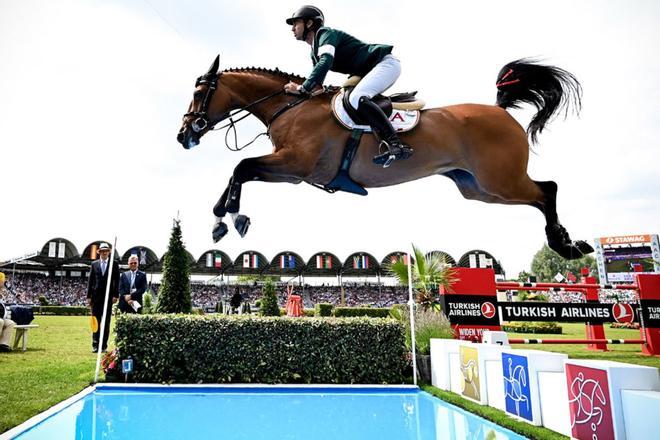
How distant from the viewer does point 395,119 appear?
8.30ft

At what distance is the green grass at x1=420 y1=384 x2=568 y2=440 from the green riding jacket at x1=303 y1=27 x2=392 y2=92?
357cm

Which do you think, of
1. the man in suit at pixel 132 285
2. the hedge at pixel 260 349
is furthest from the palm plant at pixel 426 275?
the man in suit at pixel 132 285

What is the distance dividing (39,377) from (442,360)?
555 centimetres

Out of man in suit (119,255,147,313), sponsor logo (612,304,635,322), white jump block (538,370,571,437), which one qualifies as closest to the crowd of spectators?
man in suit (119,255,147,313)

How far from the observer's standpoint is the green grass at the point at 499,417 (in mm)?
4147

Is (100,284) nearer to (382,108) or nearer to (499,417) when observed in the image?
(499,417)

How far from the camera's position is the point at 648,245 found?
33750 millimetres

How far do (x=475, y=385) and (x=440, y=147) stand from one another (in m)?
4.28

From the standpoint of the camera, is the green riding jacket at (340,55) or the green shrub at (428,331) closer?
the green riding jacket at (340,55)

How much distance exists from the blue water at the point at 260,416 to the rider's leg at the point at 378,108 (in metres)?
2.87

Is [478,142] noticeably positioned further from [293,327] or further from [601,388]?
[293,327]

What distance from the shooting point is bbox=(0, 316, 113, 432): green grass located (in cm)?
450

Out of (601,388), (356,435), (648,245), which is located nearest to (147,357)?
(356,435)

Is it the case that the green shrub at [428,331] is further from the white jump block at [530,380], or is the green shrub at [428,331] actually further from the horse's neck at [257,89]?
the horse's neck at [257,89]
